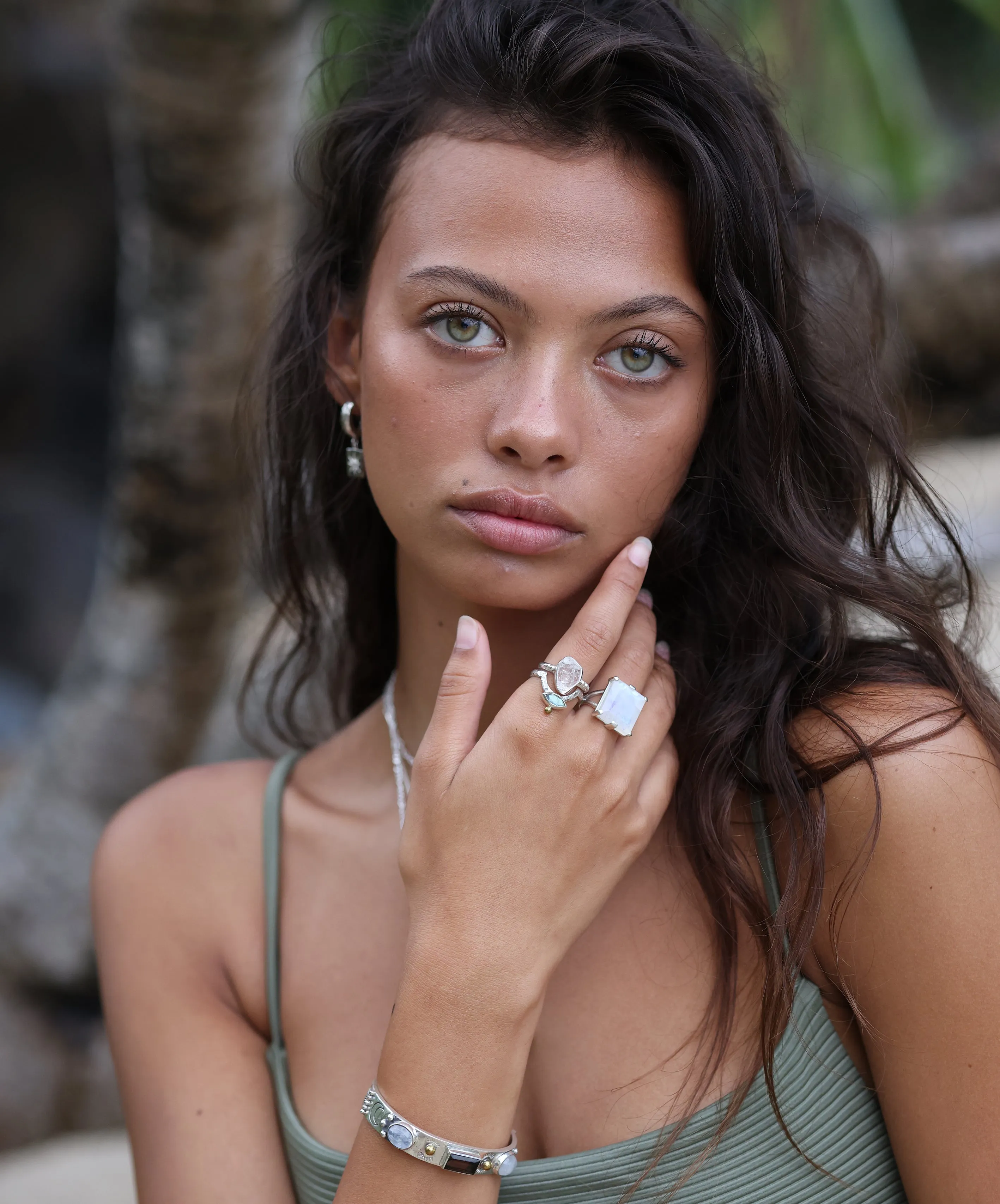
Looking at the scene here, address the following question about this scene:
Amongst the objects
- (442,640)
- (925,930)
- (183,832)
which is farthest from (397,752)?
(925,930)

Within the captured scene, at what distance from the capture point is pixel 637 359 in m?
1.65

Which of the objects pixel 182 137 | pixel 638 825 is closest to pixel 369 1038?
pixel 638 825

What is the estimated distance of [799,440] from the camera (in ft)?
5.90

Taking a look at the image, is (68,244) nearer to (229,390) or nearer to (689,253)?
(229,390)

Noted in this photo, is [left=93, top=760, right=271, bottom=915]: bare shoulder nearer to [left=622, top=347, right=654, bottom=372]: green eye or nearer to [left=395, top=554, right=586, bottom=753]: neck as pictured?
[left=395, top=554, right=586, bottom=753]: neck

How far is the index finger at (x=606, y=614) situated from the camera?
1.59 meters

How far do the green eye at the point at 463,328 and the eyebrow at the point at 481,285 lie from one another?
1.6 inches

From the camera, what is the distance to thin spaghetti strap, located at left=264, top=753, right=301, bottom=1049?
1.87m

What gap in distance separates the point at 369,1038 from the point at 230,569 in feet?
5.71

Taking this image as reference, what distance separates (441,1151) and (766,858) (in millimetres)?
564

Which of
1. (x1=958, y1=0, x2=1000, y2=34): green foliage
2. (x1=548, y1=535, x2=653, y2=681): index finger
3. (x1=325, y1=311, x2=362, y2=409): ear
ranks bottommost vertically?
(x1=548, y1=535, x2=653, y2=681): index finger

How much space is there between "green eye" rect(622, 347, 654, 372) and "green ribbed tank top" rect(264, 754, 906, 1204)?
628 mm

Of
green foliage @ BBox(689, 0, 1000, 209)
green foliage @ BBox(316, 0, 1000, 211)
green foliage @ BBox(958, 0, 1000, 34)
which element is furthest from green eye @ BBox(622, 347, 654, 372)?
green foliage @ BBox(958, 0, 1000, 34)

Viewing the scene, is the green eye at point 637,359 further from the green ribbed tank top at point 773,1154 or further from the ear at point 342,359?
the green ribbed tank top at point 773,1154
